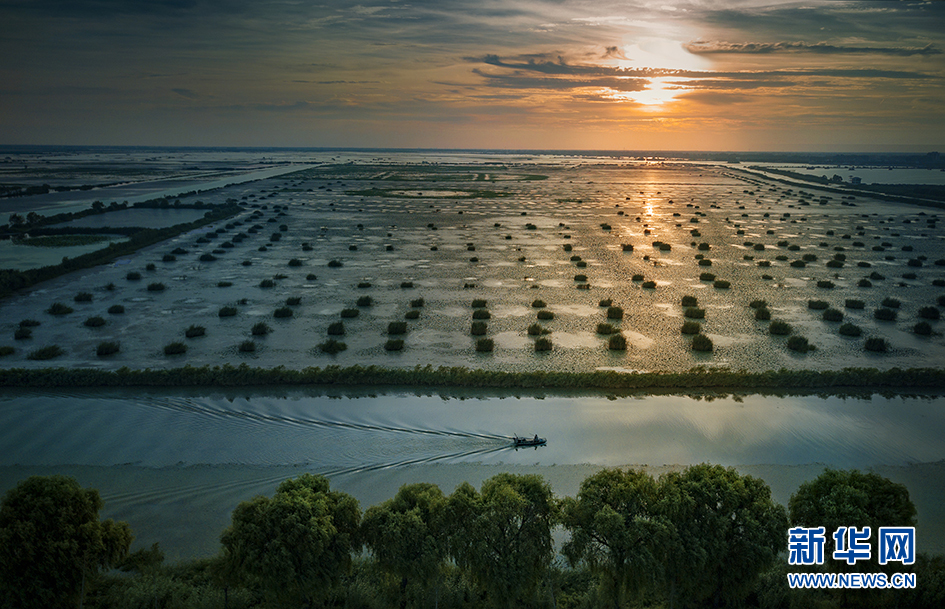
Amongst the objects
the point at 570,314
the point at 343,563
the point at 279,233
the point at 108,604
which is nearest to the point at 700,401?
the point at 570,314

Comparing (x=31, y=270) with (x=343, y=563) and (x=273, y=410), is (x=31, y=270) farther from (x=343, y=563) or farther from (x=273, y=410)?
(x=343, y=563)

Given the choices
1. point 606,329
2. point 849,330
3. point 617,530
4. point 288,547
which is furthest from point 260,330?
point 849,330

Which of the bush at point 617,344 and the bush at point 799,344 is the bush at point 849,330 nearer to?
the bush at point 799,344

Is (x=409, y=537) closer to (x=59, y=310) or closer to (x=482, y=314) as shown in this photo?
(x=482, y=314)

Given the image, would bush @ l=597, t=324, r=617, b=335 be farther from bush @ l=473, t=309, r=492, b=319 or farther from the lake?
the lake

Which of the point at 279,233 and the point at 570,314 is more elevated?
the point at 279,233

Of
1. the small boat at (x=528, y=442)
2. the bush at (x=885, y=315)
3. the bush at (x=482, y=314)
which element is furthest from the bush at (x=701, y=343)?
the bush at (x=885, y=315)

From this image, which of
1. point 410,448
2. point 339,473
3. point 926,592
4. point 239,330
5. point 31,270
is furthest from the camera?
point 31,270
